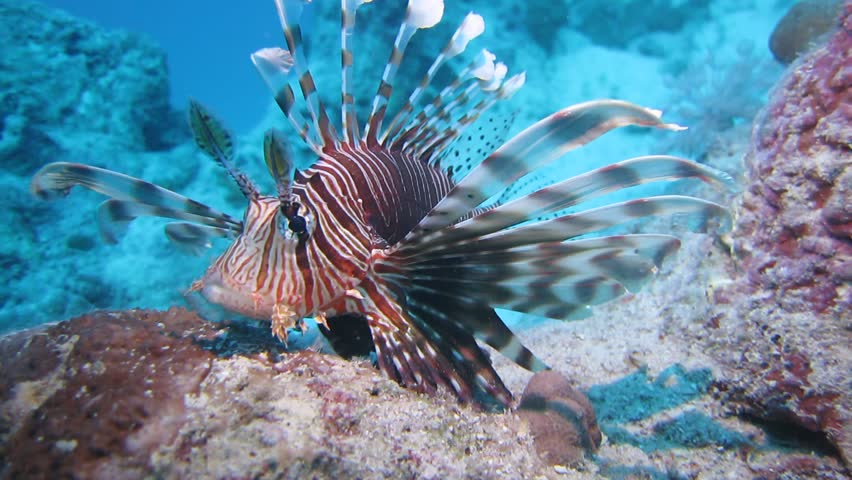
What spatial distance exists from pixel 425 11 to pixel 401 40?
0.29 m

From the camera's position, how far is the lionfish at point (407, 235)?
176cm

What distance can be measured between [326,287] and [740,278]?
2.74 metres

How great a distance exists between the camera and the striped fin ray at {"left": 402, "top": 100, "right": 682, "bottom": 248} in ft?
4.86

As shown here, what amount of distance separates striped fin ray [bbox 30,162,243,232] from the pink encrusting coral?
116 inches

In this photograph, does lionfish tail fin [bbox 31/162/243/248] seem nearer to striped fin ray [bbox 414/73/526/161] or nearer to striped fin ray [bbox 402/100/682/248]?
striped fin ray [bbox 402/100/682/248]

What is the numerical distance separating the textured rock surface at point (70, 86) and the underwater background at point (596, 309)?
4 centimetres

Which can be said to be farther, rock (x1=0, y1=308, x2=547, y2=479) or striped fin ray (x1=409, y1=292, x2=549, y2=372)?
striped fin ray (x1=409, y1=292, x2=549, y2=372)

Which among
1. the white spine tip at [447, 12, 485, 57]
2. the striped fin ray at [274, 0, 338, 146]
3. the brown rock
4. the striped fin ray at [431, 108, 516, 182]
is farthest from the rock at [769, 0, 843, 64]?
the brown rock

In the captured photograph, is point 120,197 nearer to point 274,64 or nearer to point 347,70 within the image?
point 274,64

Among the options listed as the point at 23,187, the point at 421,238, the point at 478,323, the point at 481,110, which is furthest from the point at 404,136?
the point at 23,187

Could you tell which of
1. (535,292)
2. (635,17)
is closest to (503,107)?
(635,17)

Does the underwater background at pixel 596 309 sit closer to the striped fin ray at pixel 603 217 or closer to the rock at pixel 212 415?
the rock at pixel 212 415

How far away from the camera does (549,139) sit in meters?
1.55

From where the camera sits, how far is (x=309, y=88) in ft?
8.35
